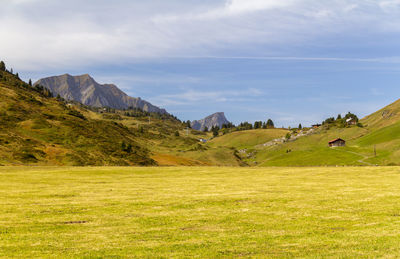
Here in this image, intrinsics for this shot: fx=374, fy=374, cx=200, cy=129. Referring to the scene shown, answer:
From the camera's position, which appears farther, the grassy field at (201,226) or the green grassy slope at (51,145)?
the green grassy slope at (51,145)

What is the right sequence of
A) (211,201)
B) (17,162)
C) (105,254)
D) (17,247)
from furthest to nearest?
(17,162) < (211,201) < (17,247) < (105,254)

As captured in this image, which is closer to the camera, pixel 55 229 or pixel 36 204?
pixel 55 229

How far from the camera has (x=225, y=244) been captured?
23234 mm

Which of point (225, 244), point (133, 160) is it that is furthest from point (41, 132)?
point (225, 244)

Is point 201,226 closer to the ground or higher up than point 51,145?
closer to the ground

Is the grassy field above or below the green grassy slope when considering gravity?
below

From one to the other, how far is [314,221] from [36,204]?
2831cm

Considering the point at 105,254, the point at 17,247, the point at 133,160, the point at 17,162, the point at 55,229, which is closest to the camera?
the point at 105,254

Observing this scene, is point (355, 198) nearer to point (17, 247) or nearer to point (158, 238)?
point (158, 238)

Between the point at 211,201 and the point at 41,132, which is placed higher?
the point at 41,132

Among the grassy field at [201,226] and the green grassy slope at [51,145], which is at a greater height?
the green grassy slope at [51,145]

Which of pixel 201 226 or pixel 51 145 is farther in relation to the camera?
pixel 51 145

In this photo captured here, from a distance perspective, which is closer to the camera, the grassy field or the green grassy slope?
the grassy field

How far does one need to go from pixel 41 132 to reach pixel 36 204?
149339 mm
